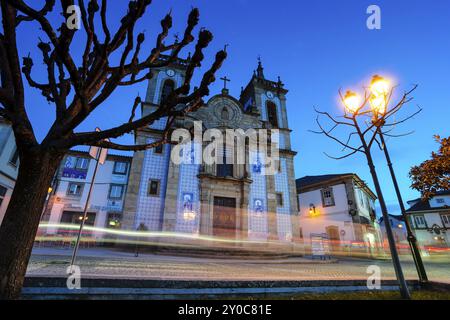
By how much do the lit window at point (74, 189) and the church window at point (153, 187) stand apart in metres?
10.3

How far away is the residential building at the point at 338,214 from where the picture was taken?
22703 millimetres

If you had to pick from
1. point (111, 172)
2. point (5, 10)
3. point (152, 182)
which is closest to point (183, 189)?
point (152, 182)

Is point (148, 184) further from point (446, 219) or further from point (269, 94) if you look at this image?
point (446, 219)

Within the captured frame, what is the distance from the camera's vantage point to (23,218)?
2693mm

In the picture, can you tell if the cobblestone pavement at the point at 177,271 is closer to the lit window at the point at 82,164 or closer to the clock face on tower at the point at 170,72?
the lit window at the point at 82,164

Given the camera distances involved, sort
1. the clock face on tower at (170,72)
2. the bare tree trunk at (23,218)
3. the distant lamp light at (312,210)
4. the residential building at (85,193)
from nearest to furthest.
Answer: the bare tree trunk at (23,218), the residential building at (85,193), the clock face on tower at (170,72), the distant lamp light at (312,210)

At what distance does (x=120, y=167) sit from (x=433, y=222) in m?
46.2

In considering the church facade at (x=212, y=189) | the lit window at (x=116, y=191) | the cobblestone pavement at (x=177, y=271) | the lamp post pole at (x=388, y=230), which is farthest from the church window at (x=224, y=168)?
the lamp post pole at (x=388, y=230)

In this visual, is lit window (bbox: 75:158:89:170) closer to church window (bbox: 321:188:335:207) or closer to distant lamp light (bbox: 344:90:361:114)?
distant lamp light (bbox: 344:90:361:114)

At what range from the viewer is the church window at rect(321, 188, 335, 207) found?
83.4ft

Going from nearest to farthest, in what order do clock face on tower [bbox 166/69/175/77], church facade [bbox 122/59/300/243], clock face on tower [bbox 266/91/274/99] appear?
church facade [bbox 122/59/300/243], clock face on tower [bbox 166/69/175/77], clock face on tower [bbox 266/91/274/99]

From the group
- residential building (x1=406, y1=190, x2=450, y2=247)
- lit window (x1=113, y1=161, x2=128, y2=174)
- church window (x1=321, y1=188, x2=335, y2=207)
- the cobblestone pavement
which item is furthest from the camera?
residential building (x1=406, y1=190, x2=450, y2=247)

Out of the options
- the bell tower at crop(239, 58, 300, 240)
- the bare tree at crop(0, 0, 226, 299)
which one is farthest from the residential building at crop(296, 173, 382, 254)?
the bare tree at crop(0, 0, 226, 299)

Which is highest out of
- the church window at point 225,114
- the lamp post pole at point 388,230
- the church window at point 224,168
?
the church window at point 225,114
